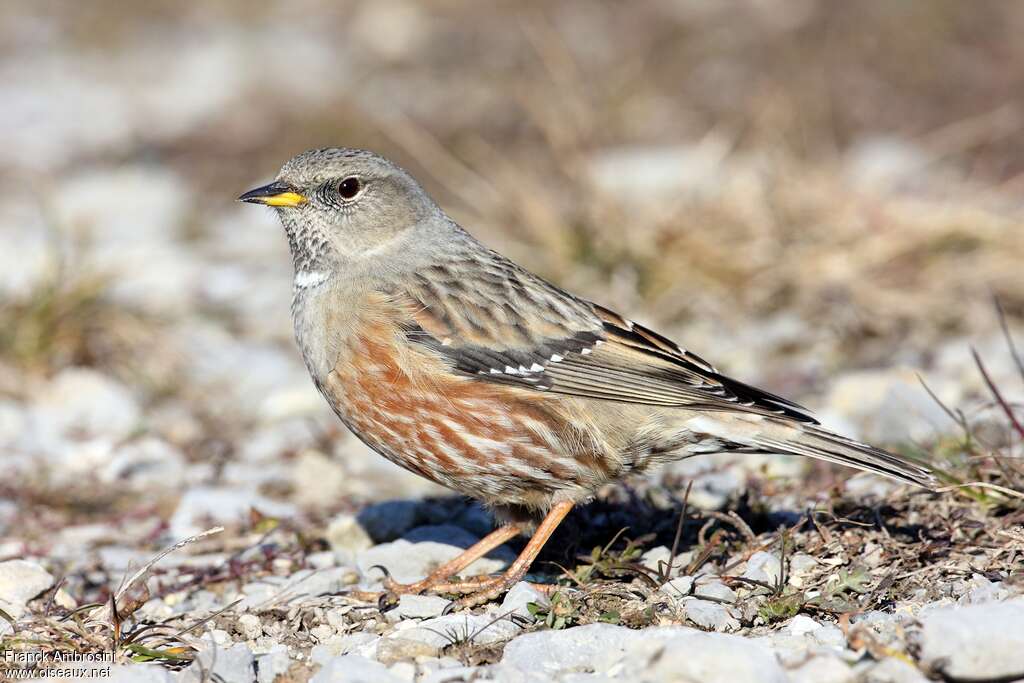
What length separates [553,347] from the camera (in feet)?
18.2

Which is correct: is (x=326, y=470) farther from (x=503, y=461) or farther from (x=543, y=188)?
(x=543, y=188)

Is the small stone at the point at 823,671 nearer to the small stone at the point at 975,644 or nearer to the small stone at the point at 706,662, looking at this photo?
the small stone at the point at 706,662

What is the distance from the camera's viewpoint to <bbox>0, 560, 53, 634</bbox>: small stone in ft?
17.1

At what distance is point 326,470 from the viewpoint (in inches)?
284

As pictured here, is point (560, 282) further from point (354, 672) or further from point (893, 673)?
point (893, 673)

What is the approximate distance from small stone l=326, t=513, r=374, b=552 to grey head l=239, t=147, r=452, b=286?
1.19 m

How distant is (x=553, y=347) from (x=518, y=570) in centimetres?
97

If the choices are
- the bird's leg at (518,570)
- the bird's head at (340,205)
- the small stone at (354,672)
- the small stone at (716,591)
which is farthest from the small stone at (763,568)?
the bird's head at (340,205)

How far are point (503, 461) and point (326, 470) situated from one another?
7.08 feet

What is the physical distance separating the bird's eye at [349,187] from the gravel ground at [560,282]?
1531mm

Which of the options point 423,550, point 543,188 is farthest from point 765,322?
point 423,550

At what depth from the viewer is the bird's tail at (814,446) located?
4965 millimetres

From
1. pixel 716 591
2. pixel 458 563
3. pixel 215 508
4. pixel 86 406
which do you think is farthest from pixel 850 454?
pixel 86 406

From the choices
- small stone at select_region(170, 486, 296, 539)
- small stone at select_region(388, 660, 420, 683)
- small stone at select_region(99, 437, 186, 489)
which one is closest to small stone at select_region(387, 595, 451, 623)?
small stone at select_region(388, 660, 420, 683)
